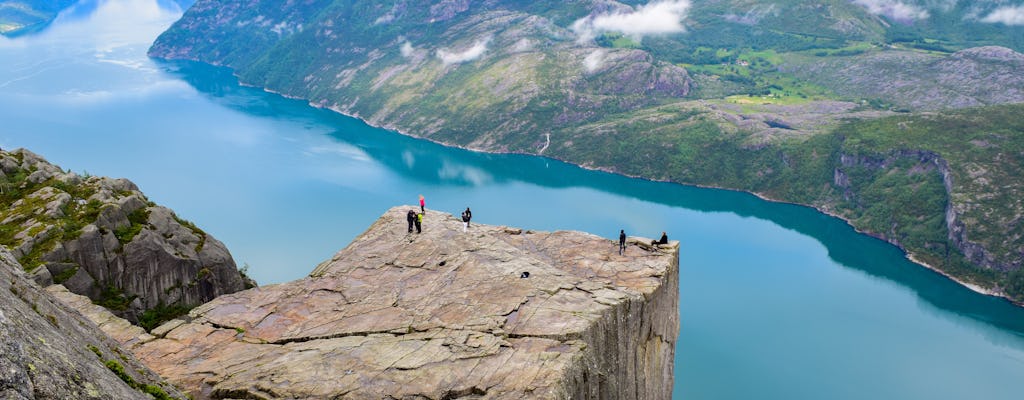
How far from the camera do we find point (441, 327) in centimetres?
3919

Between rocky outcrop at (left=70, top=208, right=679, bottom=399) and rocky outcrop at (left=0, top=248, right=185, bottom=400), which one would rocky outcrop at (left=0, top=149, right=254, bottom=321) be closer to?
rocky outcrop at (left=70, top=208, right=679, bottom=399)

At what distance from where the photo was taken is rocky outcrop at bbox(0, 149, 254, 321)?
43.8 m

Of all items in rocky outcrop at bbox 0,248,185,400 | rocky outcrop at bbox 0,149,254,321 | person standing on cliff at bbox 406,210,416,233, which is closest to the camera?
rocky outcrop at bbox 0,248,185,400

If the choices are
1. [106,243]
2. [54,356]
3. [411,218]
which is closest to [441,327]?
[411,218]

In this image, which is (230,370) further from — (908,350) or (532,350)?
(908,350)

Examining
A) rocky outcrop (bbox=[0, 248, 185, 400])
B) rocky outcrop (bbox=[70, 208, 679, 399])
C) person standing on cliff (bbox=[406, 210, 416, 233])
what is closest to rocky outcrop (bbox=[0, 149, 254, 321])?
rocky outcrop (bbox=[70, 208, 679, 399])

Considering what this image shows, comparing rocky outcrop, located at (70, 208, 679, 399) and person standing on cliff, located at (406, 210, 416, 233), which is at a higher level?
person standing on cliff, located at (406, 210, 416, 233)

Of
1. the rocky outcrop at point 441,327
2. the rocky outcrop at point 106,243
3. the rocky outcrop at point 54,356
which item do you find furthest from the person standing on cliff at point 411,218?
the rocky outcrop at point 54,356

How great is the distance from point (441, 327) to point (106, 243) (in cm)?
2742

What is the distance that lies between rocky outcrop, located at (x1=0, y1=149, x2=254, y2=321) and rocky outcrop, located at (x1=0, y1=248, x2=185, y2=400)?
14719 millimetres

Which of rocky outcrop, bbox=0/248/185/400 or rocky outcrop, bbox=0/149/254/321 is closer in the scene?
rocky outcrop, bbox=0/248/185/400

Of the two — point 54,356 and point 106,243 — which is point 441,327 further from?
point 106,243

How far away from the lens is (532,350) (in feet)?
118

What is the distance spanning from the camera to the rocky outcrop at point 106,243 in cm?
4378
